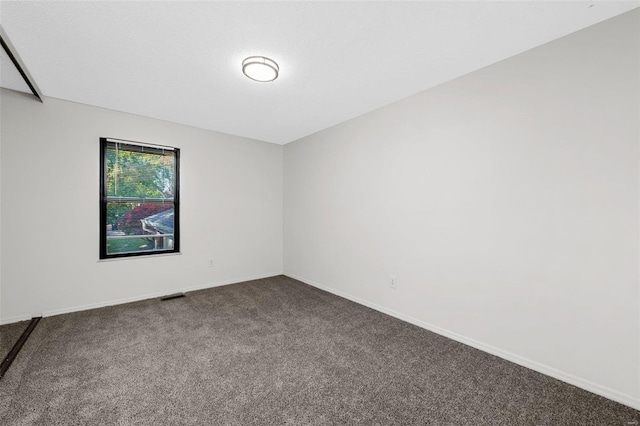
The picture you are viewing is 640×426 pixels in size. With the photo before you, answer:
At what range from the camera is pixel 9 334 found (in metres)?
2.53

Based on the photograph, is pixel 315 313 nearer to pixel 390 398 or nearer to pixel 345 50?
pixel 390 398

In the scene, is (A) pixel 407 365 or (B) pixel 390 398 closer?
(B) pixel 390 398

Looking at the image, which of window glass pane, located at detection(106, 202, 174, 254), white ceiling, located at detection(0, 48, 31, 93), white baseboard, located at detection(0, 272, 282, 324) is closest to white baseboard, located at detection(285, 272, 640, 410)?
white baseboard, located at detection(0, 272, 282, 324)

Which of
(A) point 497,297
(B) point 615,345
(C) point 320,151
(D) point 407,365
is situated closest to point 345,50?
(C) point 320,151

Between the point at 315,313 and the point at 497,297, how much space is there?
1867 mm

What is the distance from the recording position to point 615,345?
1716mm

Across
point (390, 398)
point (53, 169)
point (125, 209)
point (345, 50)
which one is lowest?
point (390, 398)

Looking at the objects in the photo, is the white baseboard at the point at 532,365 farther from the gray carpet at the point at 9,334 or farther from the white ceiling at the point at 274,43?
the gray carpet at the point at 9,334

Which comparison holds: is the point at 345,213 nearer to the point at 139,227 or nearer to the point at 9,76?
the point at 139,227

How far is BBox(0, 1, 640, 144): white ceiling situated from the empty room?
0.02 meters

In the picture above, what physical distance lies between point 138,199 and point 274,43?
2.87 metres

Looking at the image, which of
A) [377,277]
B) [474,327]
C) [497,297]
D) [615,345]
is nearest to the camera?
[615,345]

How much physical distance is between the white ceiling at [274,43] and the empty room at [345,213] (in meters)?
0.02

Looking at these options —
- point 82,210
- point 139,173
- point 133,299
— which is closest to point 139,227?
point 82,210
